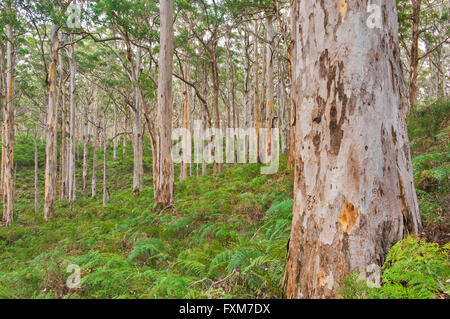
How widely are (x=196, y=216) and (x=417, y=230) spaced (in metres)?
4.47

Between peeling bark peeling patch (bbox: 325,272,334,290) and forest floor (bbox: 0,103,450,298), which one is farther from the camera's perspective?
peeling bark peeling patch (bbox: 325,272,334,290)

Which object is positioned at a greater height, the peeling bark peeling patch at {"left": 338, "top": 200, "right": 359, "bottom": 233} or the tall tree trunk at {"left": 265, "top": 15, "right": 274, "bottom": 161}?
the tall tree trunk at {"left": 265, "top": 15, "right": 274, "bottom": 161}

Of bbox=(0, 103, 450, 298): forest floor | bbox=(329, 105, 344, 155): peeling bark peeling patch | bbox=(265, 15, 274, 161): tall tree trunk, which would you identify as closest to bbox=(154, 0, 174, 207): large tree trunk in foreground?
bbox=(0, 103, 450, 298): forest floor

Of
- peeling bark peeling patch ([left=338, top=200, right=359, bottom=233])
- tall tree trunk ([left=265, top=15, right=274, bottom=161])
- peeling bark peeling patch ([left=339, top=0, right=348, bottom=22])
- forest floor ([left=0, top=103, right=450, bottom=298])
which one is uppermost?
tall tree trunk ([left=265, top=15, right=274, bottom=161])

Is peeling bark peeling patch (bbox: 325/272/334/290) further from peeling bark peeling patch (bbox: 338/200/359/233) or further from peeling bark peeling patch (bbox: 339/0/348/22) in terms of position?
peeling bark peeling patch (bbox: 339/0/348/22)

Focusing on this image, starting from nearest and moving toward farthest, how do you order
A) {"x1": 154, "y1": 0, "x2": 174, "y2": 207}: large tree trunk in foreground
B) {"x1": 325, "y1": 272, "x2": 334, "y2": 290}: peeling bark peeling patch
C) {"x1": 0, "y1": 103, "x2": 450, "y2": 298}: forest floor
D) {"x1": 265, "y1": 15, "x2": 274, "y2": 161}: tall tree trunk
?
{"x1": 0, "y1": 103, "x2": 450, "y2": 298}: forest floor < {"x1": 325, "y1": 272, "x2": 334, "y2": 290}: peeling bark peeling patch < {"x1": 154, "y1": 0, "x2": 174, "y2": 207}: large tree trunk in foreground < {"x1": 265, "y1": 15, "x2": 274, "y2": 161}: tall tree trunk

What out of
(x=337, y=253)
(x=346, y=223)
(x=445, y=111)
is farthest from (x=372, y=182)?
(x=445, y=111)

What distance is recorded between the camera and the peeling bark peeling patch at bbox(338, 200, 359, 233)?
1447mm

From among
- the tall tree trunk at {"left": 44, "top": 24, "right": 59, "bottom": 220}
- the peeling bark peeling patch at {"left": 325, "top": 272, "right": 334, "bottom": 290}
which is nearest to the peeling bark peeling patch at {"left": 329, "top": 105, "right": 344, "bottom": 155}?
the peeling bark peeling patch at {"left": 325, "top": 272, "right": 334, "bottom": 290}

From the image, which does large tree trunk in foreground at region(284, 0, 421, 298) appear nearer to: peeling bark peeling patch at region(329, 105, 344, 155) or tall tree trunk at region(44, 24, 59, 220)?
peeling bark peeling patch at region(329, 105, 344, 155)

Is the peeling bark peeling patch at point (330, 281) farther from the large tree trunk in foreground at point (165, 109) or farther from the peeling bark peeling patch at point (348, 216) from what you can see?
the large tree trunk in foreground at point (165, 109)

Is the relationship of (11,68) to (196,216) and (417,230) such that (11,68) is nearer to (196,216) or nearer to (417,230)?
(196,216)

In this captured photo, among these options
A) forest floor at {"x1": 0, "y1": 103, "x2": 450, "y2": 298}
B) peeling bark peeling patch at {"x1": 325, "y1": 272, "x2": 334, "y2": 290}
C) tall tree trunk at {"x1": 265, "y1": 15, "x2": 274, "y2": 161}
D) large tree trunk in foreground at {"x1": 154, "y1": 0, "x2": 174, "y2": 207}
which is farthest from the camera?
tall tree trunk at {"x1": 265, "y1": 15, "x2": 274, "y2": 161}

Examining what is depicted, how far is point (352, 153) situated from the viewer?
1.46 meters
